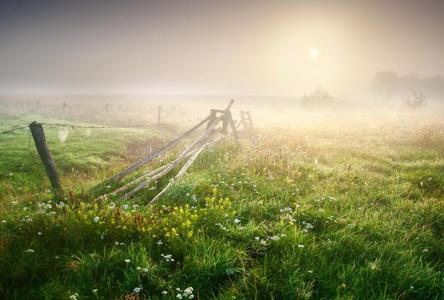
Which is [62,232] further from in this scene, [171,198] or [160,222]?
[171,198]

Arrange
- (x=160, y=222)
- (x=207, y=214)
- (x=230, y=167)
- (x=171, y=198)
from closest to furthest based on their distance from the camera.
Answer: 1. (x=160, y=222)
2. (x=207, y=214)
3. (x=171, y=198)
4. (x=230, y=167)

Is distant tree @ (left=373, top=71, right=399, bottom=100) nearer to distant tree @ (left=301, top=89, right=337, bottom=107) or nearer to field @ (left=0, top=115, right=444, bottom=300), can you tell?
distant tree @ (left=301, top=89, right=337, bottom=107)

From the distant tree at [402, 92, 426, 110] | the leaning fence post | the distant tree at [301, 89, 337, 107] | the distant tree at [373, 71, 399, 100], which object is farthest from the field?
the distant tree at [373, 71, 399, 100]

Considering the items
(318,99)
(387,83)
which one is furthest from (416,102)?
(387,83)

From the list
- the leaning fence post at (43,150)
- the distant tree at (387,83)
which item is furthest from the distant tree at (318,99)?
the leaning fence post at (43,150)

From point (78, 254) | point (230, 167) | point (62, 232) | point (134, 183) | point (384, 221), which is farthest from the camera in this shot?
point (230, 167)

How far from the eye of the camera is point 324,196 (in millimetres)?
8617

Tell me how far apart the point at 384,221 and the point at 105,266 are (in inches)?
259

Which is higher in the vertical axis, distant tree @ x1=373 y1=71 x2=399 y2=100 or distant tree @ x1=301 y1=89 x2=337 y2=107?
distant tree @ x1=373 y1=71 x2=399 y2=100

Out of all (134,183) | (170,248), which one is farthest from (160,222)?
(134,183)

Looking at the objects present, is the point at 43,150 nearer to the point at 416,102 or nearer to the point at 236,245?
the point at 236,245

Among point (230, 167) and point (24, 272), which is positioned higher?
point (230, 167)

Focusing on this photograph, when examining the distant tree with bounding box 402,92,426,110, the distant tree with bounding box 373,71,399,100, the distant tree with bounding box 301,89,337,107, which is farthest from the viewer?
the distant tree with bounding box 373,71,399,100

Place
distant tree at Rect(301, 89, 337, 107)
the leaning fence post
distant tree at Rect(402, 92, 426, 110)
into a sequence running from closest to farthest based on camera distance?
the leaning fence post < distant tree at Rect(402, 92, 426, 110) < distant tree at Rect(301, 89, 337, 107)
